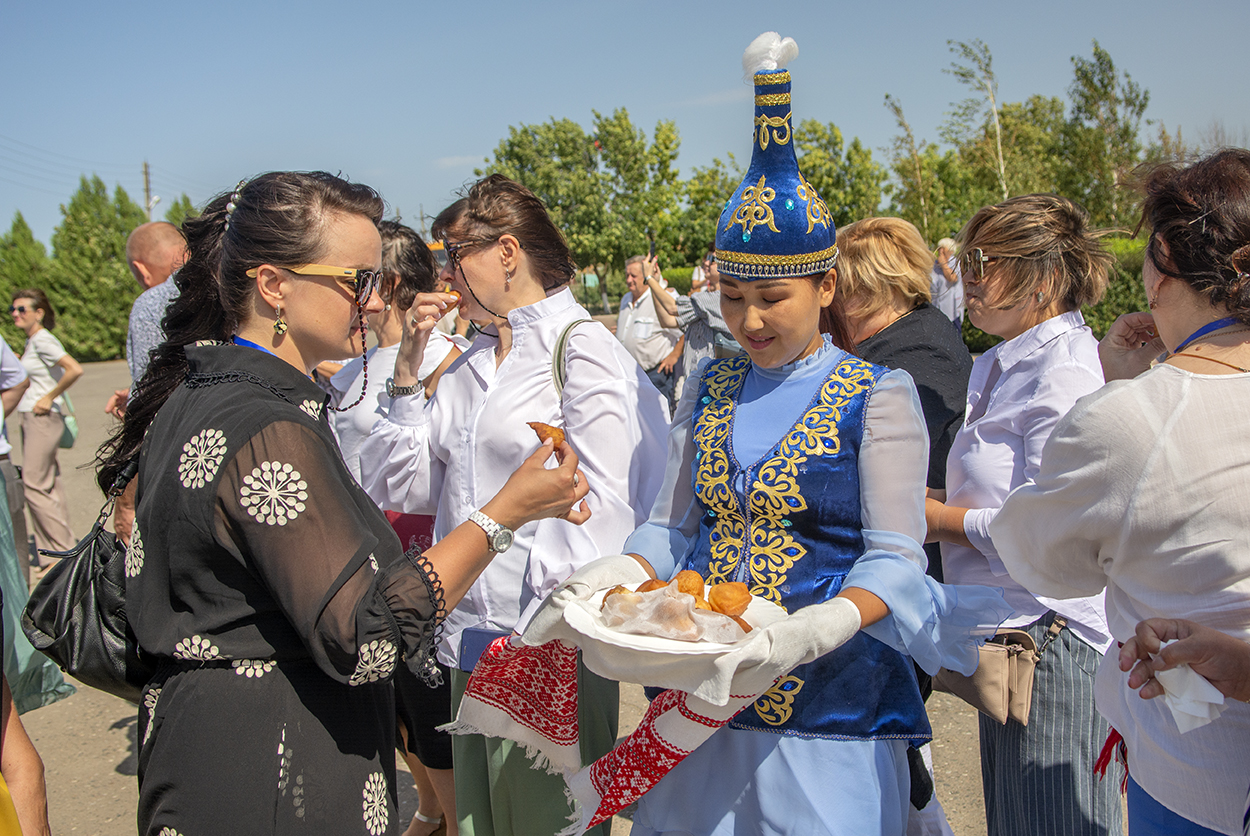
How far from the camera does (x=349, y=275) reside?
6.15 ft

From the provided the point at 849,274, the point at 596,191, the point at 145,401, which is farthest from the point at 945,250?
the point at 596,191

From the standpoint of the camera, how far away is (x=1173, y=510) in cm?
147

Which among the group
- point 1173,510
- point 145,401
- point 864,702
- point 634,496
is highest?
point 145,401

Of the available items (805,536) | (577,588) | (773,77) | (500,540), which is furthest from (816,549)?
(773,77)

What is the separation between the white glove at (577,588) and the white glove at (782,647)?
1.20 feet

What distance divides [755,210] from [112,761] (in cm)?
423

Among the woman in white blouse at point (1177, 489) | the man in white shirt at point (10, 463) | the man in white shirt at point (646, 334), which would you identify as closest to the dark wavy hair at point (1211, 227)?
the woman in white blouse at point (1177, 489)

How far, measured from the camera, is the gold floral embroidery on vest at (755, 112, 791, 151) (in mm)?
1962

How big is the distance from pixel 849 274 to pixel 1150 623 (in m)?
1.96

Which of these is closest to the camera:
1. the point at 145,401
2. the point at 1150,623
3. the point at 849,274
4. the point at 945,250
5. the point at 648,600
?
the point at 1150,623

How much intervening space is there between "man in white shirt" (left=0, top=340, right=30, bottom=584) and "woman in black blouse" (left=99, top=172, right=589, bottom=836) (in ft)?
13.3

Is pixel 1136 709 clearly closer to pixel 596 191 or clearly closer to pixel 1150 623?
pixel 1150 623

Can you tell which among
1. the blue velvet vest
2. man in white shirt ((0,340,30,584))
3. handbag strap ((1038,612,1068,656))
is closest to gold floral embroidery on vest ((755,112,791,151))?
the blue velvet vest

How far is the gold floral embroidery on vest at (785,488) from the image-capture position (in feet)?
6.17
